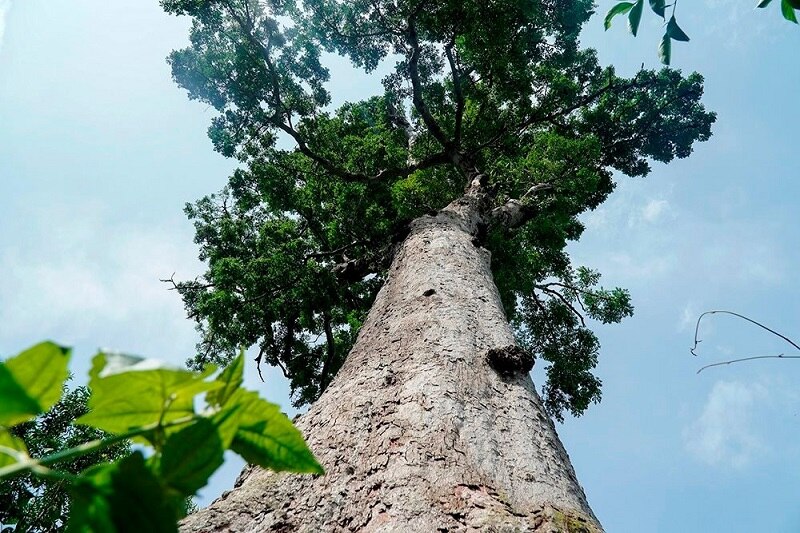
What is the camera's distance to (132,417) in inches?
11.9

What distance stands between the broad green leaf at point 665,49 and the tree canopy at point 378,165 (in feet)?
13.4

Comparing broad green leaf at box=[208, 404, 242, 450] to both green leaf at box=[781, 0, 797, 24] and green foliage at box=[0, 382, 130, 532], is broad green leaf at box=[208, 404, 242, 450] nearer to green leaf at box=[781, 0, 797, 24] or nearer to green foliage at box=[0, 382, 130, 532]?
green leaf at box=[781, 0, 797, 24]

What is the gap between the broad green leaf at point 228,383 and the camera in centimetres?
30

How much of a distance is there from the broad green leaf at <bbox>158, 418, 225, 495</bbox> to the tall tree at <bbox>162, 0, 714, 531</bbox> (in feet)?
2.84

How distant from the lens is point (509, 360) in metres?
1.83

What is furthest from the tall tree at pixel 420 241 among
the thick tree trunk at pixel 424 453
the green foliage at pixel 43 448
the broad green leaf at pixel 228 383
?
the green foliage at pixel 43 448

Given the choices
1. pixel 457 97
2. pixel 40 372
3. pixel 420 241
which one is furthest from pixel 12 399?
pixel 457 97

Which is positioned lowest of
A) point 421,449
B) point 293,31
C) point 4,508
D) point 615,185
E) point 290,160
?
point 4,508

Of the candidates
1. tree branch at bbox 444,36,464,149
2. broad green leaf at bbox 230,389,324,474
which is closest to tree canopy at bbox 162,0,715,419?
tree branch at bbox 444,36,464,149

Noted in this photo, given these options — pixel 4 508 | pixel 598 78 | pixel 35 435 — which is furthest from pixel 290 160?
pixel 598 78

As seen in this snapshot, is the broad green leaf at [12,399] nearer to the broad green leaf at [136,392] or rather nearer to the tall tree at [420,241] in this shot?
the broad green leaf at [136,392]

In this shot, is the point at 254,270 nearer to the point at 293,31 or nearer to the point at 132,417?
the point at 293,31

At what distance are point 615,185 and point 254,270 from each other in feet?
22.8

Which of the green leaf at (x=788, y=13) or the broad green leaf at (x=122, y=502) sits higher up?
the green leaf at (x=788, y=13)
